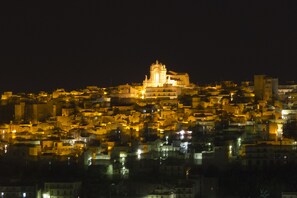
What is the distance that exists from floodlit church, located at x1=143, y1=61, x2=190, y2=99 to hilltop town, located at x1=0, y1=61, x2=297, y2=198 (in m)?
0.13

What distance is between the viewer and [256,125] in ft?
100

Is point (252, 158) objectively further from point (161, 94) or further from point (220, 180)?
point (161, 94)

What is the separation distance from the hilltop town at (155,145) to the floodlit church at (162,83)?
132 millimetres

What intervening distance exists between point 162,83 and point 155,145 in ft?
35.4

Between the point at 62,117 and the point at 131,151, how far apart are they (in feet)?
20.6

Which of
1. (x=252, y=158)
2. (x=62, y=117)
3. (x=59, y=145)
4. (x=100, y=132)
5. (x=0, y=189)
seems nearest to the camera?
(x=0, y=189)

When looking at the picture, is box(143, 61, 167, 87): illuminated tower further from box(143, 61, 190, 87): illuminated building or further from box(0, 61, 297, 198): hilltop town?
box(0, 61, 297, 198): hilltop town

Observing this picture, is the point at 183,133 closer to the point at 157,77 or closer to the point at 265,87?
the point at 265,87

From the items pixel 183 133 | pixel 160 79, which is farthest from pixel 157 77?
pixel 183 133

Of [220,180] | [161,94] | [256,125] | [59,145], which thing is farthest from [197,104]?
[220,180]

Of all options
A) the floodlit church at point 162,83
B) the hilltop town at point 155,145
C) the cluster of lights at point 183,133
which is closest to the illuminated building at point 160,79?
the floodlit church at point 162,83

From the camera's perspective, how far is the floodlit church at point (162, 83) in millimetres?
37969

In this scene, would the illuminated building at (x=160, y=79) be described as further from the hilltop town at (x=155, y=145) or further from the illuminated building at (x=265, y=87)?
the illuminated building at (x=265, y=87)

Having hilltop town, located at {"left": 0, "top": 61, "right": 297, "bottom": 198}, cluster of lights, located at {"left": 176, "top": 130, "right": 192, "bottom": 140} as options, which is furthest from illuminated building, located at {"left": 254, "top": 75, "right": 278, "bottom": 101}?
cluster of lights, located at {"left": 176, "top": 130, "right": 192, "bottom": 140}
